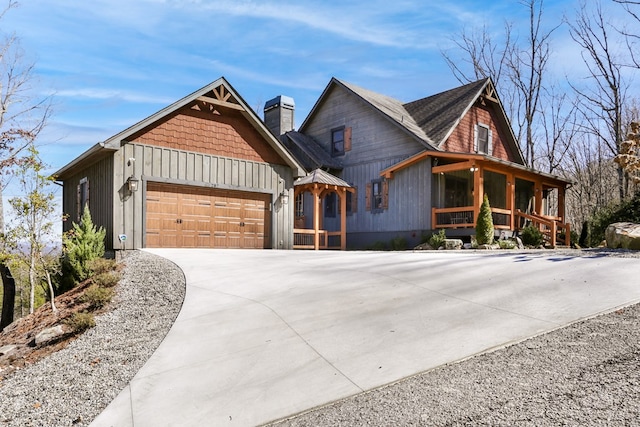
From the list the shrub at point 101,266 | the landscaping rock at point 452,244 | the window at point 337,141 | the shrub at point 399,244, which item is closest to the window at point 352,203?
the window at point 337,141

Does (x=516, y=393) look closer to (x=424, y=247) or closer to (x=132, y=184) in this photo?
(x=132, y=184)

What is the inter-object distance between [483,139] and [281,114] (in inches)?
411

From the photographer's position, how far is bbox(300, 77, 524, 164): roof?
20.2 m

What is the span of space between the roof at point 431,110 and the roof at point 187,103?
19.5 feet

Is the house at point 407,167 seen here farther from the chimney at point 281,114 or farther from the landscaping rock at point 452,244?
the landscaping rock at point 452,244

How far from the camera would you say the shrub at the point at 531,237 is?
18.3 m

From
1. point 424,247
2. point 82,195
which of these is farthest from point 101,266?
point 424,247

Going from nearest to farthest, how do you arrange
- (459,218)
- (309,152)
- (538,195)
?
1. (459,218)
2. (538,195)
3. (309,152)

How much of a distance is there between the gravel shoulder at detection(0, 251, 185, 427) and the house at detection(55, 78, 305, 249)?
18.8 feet

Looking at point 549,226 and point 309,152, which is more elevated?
point 309,152

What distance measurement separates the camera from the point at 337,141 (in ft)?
77.2

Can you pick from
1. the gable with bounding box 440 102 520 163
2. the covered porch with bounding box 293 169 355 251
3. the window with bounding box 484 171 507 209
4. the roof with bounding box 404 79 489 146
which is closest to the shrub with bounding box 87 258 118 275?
the covered porch with bounding box 293 169 355 251

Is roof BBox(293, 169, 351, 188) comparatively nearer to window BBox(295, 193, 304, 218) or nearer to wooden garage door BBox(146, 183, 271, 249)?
wooden garage door BBox(146, 183, 271, 249)

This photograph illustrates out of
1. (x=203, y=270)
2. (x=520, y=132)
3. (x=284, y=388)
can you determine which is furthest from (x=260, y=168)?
(x=520, y=132)
